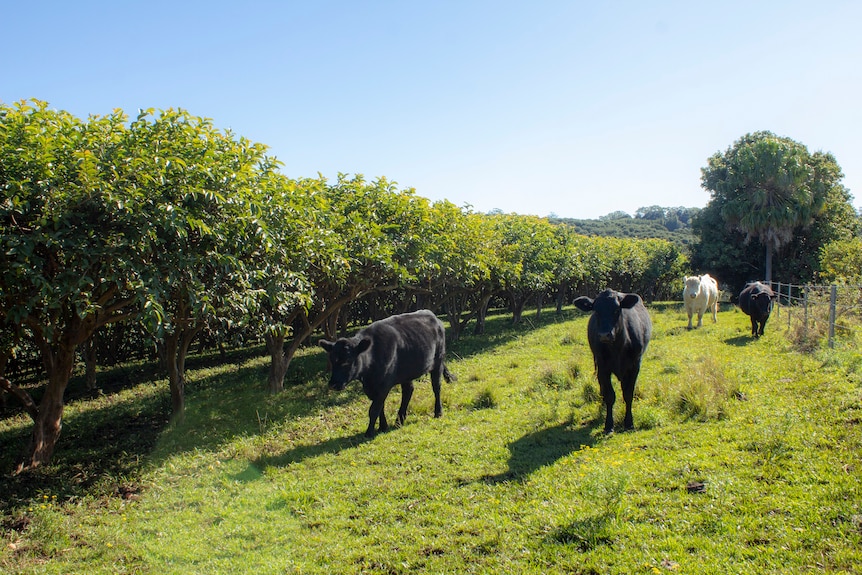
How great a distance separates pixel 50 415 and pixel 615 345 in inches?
365

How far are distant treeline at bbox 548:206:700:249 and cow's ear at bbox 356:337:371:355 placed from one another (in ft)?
260

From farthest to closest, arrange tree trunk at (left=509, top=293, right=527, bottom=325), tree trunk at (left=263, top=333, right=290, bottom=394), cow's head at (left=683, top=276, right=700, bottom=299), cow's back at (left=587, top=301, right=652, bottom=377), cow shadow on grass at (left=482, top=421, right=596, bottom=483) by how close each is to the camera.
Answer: tree trunk at (left=509, top=293, right=527, bottom=325), cow's head at (left=683, top=276, right=700, bottom=299), tree trunk at (left=263, top=333, right=290, bottom=394), cow's back at (left=587, top=301, right=652, bottom=377), cow shadow on grass at (left=482, top=421, right=596, bottom=483)

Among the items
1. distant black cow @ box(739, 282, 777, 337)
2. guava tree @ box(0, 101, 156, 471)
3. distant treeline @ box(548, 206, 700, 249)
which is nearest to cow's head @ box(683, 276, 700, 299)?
distant black cow @ box(739, 282, 777, 337)

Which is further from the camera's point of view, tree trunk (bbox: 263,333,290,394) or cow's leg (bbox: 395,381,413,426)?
tree trunk (bbox: 263,333,290,394)

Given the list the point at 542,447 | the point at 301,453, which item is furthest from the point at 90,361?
the point at 542,447

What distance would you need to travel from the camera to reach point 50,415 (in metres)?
9.44

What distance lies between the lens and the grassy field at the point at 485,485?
496 cm

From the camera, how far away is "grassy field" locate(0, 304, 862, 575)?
496 cm

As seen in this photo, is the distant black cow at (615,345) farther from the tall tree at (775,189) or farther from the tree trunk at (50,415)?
the tall tree at (775,189)

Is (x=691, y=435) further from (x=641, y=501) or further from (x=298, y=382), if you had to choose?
(x=298, y=382)

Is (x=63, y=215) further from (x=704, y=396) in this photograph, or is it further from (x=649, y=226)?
(x=649, y=226)

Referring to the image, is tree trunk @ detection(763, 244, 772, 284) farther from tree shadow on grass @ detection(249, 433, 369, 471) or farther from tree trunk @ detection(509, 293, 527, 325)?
tree shadow on grass @ detection(249, 433, 369, 471)

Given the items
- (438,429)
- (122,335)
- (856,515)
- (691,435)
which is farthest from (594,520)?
(122,335)

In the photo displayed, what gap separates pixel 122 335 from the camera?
23109mm
